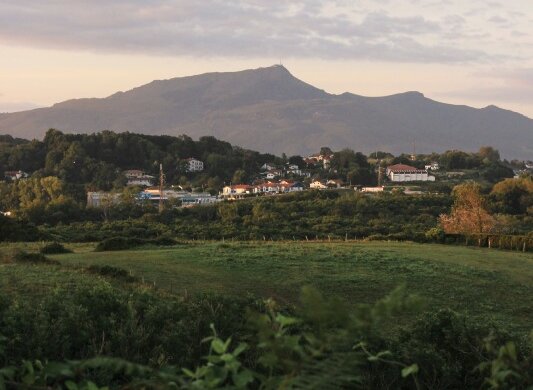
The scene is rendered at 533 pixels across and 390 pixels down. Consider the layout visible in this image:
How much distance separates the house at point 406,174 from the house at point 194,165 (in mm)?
28909

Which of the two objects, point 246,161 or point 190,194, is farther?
point 246,161

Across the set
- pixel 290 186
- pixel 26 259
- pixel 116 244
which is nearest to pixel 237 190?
pixel 290 186

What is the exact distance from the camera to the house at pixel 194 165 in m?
99.6

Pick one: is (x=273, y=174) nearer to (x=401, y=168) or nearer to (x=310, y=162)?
(x=310, y=162)

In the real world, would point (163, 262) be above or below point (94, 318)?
below

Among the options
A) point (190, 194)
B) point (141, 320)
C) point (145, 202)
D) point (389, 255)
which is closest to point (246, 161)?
point (190, 194)

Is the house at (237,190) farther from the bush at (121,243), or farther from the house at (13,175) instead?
the bush at (121,243)

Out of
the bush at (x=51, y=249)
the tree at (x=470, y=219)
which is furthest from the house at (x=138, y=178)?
the bush at (x=51, y=249)

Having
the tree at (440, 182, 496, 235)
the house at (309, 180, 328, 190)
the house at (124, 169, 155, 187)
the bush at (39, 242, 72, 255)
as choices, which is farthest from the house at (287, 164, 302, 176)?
the bush at (39, 242, 72, 255)

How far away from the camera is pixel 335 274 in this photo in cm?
2023

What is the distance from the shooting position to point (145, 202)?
72.7 meters

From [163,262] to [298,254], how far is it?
5342 millimetres

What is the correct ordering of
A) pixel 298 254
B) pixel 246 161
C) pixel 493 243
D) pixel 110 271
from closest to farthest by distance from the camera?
pixel 110 271
pixel 298 254
pixel 493 243
pixel 246 161

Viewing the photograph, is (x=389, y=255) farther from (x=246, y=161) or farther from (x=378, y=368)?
(x=246, y=161)
